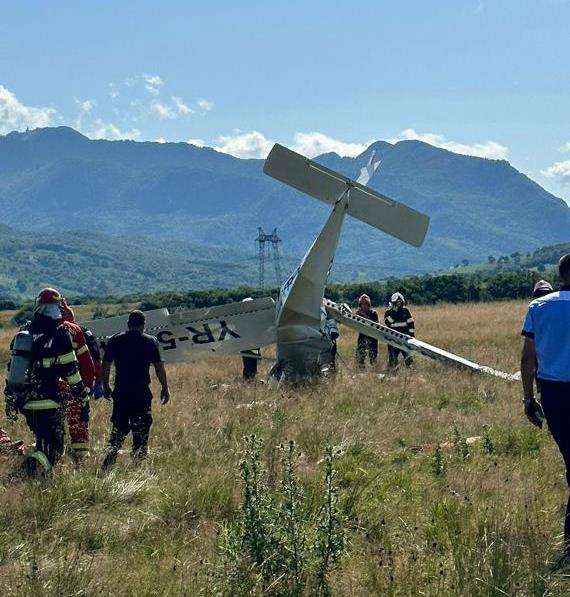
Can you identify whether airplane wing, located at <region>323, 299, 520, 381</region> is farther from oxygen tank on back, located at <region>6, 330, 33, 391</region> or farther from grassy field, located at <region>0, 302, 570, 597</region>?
oxygen tank on back, located at <region>6, 330, 33, 391</region>

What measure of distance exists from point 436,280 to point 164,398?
121 feet

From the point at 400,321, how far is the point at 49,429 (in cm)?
927

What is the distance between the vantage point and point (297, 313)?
12422 mm

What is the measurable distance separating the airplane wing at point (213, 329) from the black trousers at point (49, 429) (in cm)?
593

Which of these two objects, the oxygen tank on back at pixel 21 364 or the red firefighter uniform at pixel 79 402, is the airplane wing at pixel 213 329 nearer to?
the red firefighter uniform at pixel 79 402

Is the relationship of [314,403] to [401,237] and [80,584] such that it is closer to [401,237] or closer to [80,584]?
[401,237]

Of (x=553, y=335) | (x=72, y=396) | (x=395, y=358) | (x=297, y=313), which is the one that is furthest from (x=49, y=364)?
(x=395, y=358)

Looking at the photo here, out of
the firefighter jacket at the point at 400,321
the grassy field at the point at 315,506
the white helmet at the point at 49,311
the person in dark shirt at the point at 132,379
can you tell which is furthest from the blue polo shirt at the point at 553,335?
the firefighter jacket at the point at 400,321

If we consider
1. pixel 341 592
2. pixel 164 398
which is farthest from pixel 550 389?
pixel 164 398

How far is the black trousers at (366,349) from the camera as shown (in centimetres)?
1436

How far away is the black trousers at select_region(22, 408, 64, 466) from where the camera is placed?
21.2ft

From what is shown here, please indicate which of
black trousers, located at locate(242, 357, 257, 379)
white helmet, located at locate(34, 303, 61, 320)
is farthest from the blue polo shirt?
black trousers, located at locate(242, 357, 257, 379)

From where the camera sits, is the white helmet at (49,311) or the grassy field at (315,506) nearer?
the grassy field at (315,506)

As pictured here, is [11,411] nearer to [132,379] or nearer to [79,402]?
[79,402]
